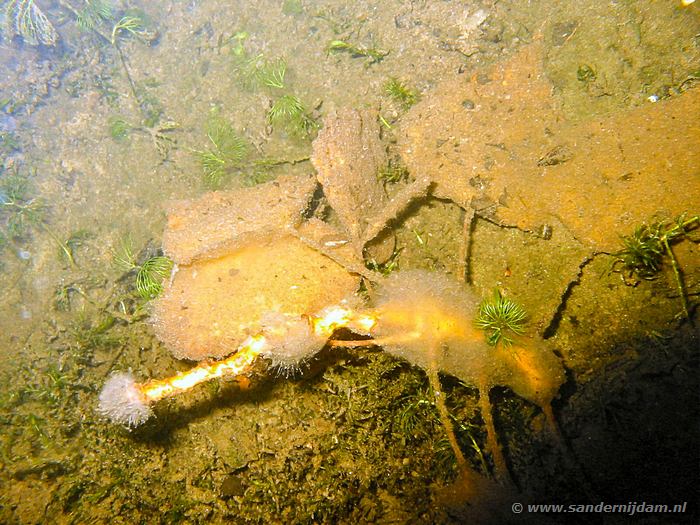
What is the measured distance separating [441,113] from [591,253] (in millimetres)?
1838

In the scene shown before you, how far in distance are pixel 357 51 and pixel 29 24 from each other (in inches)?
338

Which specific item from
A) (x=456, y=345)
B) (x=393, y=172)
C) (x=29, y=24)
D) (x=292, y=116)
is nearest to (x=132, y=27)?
(x=29, y=24)

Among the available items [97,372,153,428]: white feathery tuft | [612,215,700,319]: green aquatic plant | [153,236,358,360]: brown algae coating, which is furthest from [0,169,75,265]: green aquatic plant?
[612,215,700,319]: green aquatic plant

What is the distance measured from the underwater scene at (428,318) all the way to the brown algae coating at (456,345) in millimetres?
15

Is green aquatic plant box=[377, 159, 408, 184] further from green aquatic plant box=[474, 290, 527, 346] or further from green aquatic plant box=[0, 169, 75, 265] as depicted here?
green aquatic plant box=[0, 169, 75, 265]

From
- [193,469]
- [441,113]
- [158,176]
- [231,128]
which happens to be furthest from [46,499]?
[441,113]

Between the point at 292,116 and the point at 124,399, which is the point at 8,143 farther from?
the point at 124,399

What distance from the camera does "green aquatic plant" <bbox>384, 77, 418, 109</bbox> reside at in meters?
4.36

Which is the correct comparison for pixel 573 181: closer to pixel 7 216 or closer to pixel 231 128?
pixel 231 128

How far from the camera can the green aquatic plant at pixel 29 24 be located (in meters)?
8.52

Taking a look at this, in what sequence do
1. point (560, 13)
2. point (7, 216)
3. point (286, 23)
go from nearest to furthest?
1. point (560, 13)
2. point (286, 23)
3. point (7, 216)

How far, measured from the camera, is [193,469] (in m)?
3.49

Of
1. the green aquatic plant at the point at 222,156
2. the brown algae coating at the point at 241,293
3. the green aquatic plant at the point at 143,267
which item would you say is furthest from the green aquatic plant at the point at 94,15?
the brown algae coating at the point at 241,293

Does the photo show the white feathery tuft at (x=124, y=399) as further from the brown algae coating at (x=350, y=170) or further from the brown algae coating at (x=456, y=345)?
the brown algae coating at (x=350, y=170)
